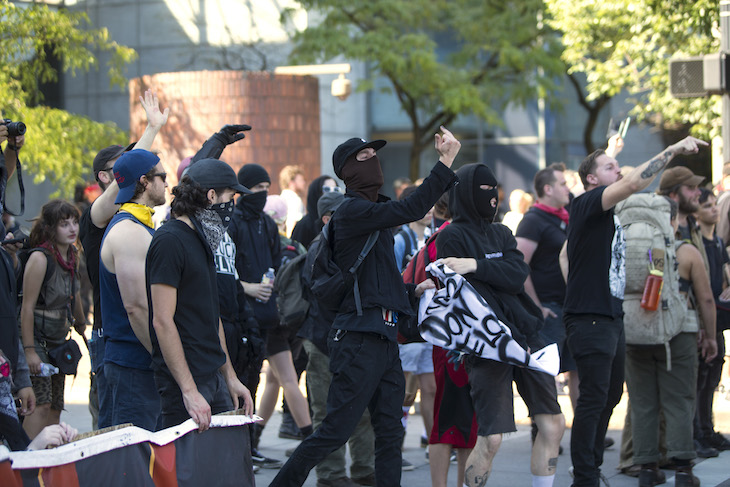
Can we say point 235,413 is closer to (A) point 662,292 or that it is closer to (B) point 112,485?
(B) point 112,485

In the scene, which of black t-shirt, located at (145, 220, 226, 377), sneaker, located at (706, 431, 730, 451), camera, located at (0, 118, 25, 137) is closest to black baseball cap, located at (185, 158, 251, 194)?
black t-shirt, located at (145, 220, 226, 377)

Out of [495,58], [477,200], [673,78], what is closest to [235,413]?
[477,200]

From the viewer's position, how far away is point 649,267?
671cm

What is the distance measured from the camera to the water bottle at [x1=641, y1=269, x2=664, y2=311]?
6656mm

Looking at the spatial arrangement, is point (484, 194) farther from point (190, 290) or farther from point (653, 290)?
point (190, 290)

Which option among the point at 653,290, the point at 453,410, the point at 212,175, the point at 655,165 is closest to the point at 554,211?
the point at 653,290

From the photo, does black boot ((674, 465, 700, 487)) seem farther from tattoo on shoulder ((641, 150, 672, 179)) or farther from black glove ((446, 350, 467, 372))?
tattoo on shoulder ((641, 150, 672, 179))

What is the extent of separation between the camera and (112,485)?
4043mm

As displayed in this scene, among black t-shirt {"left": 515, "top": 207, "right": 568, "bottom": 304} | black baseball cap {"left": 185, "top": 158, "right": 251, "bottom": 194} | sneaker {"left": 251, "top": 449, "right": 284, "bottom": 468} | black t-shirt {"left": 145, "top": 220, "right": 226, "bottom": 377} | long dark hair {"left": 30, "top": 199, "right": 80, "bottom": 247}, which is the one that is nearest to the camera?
black t-shirt {"left": 145, "top": 220, "right": 226, "bottom": 377}

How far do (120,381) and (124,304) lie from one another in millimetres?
428

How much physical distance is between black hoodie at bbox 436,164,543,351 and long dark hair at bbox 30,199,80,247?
8.76 ft

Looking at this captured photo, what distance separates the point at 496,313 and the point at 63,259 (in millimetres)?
3080

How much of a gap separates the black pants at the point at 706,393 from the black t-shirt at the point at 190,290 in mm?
4631

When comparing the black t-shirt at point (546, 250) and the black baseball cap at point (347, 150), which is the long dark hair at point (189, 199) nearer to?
the black baseball cap at point (347, 150)
